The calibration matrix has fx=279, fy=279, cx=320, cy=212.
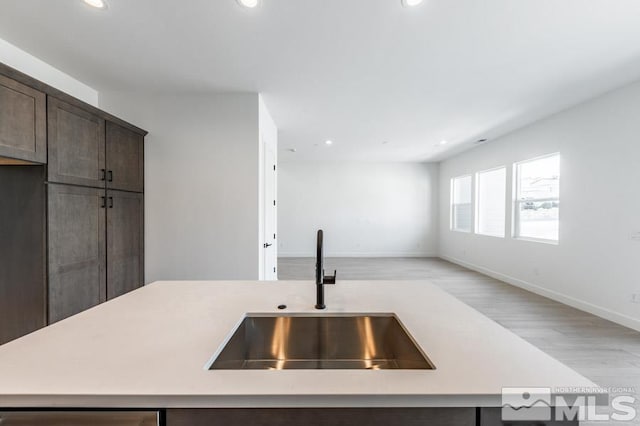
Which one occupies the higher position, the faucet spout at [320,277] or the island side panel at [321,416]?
the faucet spout at [320,277]

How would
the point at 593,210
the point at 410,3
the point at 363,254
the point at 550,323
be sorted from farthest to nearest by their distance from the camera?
1. the point at 363,254
2. the point at 593,210
3. the point at 550,323
4. the point at 410,3

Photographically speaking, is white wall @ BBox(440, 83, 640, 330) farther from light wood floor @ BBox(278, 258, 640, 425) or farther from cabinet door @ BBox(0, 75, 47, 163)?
cabinet door @ BBox(0, 75, 47, 163)

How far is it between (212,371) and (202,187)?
114 inches

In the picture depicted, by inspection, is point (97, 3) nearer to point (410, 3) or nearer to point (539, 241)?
point (410, 3)

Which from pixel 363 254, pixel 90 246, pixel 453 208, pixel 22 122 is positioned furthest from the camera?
pixel 363 254

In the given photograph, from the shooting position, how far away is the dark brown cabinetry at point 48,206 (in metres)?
1.98

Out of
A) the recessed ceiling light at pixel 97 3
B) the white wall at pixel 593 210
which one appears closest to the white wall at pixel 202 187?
the recessed ceiling light at pixel 97 3

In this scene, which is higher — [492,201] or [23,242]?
[492,201]

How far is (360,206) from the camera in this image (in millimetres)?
7879

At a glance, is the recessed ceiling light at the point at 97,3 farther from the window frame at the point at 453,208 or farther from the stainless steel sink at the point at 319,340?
the window frame at the point at 453,208

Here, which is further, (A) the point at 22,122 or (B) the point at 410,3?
(A) the point at 22,122

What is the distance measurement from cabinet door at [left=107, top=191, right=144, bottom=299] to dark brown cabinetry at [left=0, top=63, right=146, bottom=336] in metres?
0.08

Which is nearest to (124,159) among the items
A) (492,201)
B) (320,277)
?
(320,277)

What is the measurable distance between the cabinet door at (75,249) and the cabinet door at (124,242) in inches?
4.0
